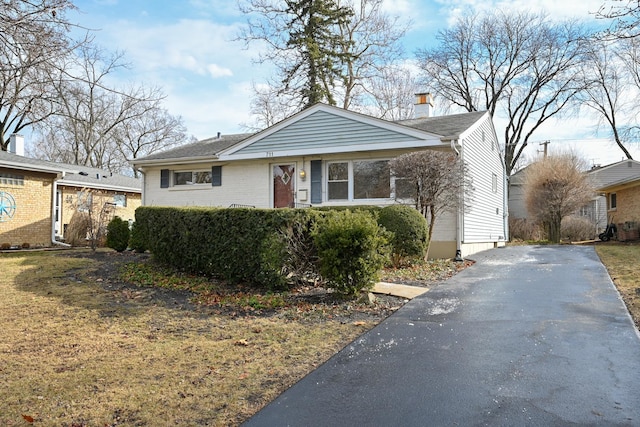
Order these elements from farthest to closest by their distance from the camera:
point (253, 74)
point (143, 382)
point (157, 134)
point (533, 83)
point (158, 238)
Answer: point (157, 134) → point (533, 83) → point (253, 74) → point (158, 238) → point (143, 382)

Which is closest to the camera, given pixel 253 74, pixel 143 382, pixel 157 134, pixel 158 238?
pixel 143 382

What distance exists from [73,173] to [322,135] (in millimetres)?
10591

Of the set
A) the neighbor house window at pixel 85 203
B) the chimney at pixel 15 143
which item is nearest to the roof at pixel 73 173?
the neighbor house window at pixel 85 203

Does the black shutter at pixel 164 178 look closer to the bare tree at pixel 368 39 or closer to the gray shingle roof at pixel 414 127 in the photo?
the gray shingle roof at pixel 414 127

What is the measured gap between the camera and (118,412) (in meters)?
3.08

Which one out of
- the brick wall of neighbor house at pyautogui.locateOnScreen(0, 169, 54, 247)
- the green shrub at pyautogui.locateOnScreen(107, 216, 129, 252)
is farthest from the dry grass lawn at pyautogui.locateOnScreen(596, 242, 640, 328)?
the brick wall of neighbor house at pyautogui.locateOnScreen(0, 169, 54, 247)

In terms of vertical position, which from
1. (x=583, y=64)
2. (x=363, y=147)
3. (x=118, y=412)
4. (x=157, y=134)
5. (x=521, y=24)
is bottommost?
(x=118, y=412)

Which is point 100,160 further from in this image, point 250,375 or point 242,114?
point 250,375

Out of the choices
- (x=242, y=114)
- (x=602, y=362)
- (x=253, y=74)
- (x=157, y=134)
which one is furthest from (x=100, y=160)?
(x=602, y=362)

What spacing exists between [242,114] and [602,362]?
2757 centimetres

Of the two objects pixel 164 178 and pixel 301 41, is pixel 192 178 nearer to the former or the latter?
pixel 164 178

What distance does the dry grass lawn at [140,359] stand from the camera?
312 centimetres

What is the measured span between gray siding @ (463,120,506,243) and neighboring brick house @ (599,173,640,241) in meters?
5.00

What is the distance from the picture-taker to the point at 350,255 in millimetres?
6473
